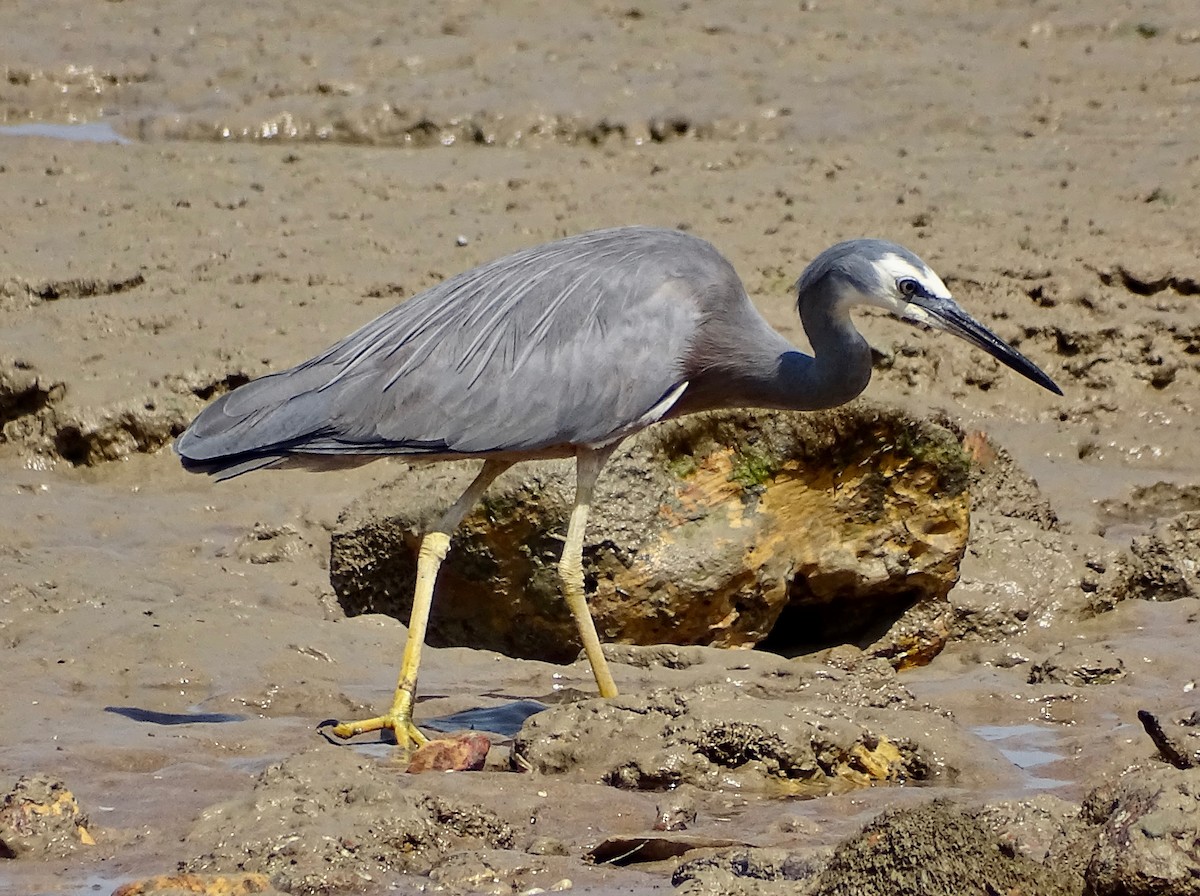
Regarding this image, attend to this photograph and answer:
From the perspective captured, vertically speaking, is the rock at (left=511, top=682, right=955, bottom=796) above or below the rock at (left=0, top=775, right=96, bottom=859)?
below

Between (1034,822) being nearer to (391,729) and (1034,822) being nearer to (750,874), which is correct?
(750,874)

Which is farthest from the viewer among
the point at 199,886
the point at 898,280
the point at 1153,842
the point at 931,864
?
the point at 898,280

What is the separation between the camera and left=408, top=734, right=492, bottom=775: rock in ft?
17.1

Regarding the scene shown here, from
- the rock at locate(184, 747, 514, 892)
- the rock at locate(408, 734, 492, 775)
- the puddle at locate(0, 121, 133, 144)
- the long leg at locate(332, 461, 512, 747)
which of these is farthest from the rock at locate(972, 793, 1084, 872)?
the puddle at locate(0, 121, 133, 144)

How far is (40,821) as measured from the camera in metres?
4.46

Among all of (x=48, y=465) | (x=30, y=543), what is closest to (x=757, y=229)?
(x=48, y=465)

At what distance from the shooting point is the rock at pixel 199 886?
13.0 ft

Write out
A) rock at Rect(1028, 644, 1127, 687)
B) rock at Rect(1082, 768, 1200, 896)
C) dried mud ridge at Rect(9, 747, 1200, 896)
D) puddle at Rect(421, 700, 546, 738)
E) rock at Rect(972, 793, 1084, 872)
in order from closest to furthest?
1. rock at Rect(1082, 768, 1200, 896)
2. dried mud ridge at Rect(9, 747, 1200, 896)
3. rock at Rect(972, 793, 1084, 872)
4. puddle at Rect(421, 700, 546, 738)
5. rock at Rect(1028, 644, 1127, 687)

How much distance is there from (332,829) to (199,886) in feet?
1.57

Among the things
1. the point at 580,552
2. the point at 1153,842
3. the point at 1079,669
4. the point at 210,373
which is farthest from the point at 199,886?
the point at 210,373

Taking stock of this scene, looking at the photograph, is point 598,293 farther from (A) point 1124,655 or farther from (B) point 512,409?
(A) point 1124,655

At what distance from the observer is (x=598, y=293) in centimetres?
655

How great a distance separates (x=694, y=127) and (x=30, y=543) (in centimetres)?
681

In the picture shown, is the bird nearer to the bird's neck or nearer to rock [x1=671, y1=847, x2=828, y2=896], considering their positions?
the bird's neck
